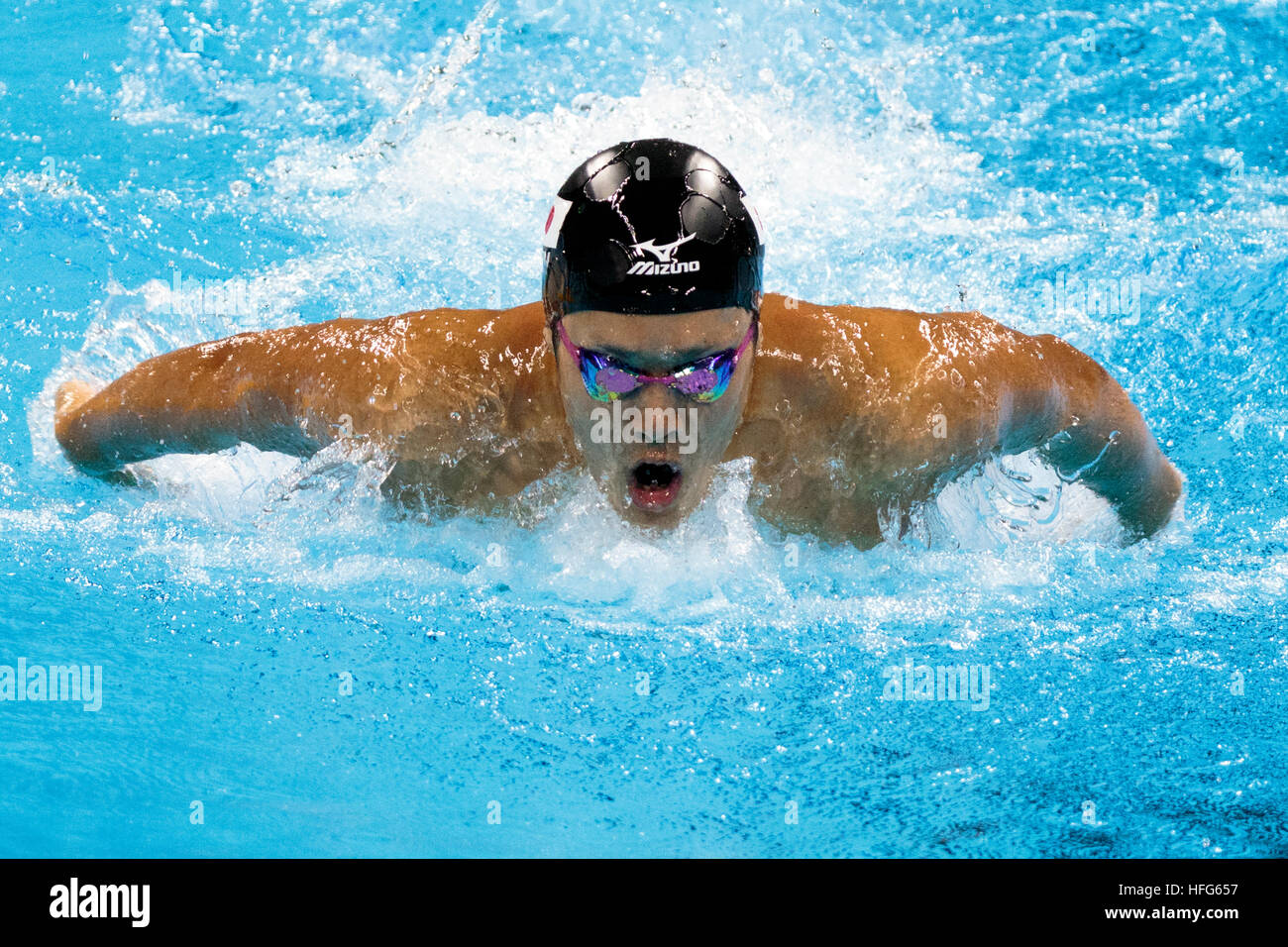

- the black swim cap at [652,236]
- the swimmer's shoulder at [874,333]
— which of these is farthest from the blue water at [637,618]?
the black swim cap at [652,236]

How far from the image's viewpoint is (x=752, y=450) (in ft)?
11.0

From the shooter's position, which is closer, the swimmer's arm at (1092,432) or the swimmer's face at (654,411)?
the swimmer's face at (654,411)

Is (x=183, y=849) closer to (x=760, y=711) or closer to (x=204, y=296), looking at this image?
(x=760, y=711)

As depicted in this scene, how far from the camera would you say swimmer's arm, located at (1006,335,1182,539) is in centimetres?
330

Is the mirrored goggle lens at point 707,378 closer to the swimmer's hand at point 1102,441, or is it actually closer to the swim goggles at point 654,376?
the swim goggles at point 654,376

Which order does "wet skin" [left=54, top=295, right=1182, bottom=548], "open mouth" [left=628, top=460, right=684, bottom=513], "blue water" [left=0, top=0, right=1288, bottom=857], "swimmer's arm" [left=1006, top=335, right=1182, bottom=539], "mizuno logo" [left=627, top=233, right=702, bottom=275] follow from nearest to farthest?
1. "mizuno logo" [left=627, top=233, right=702, bottom=275]
2. "open mouth" [left=628, top=460, right=684, bottom=513]
3. "wet skin" [left=54, top=295, right=1182, bottom=548]
4. "swimmer's arm" [left=1006, top=335, right=1182, bottom=539]
5. "blue water" [left=0, top=0, right=1288, bottom=857]

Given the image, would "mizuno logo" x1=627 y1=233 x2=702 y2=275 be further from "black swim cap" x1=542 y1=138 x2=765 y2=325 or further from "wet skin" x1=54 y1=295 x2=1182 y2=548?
"wet skin" x1=54 y1=295 x2=1182 y2=548

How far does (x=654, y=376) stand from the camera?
2826mm

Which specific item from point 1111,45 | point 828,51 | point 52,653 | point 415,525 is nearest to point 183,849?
point 52,653

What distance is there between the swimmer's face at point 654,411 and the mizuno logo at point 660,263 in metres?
0.10

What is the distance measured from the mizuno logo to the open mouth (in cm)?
49

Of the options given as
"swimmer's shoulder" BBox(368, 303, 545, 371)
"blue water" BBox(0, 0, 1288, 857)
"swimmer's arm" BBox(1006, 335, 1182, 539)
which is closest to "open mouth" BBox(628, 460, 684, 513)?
"blue water" BBox(0, 0, 1288, 857)

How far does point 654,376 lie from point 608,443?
0.89 feet

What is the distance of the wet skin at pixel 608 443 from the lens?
10.5 feet
